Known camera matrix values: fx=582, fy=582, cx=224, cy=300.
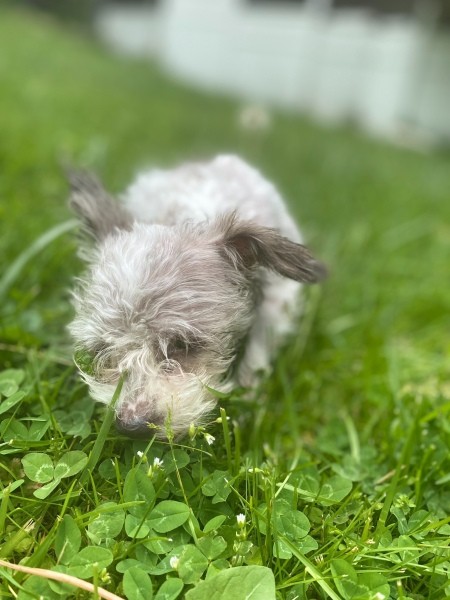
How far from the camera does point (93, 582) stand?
1.84 m

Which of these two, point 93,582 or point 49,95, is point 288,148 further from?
point 93,582

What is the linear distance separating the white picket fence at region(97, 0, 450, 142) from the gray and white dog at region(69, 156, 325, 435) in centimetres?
1556

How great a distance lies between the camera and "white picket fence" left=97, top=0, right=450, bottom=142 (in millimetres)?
17297

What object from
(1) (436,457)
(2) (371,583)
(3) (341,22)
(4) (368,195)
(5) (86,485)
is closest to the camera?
(2) (371,583)

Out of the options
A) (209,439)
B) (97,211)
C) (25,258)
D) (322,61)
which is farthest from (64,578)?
(322,61)

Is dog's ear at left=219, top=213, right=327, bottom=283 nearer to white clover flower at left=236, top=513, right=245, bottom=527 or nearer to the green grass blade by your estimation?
white clover flower at left=236, top=513, right=245, bottom=527

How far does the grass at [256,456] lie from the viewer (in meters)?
1.97

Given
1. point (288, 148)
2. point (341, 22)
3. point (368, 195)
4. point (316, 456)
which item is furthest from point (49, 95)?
point (341, 22)

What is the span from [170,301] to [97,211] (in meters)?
0.84

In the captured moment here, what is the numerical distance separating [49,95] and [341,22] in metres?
11.8

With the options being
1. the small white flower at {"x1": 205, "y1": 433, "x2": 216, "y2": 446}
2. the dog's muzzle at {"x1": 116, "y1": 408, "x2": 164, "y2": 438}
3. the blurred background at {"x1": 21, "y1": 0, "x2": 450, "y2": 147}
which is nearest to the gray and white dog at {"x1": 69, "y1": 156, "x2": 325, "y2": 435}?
the dog's muzzle at {"x1": 116, "y1": 408, "x2": 164, "y2": 438}

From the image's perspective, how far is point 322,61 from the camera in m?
19.0

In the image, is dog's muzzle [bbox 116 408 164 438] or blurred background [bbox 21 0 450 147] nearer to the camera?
dog's muzzle [bbox 116 408 164 438]

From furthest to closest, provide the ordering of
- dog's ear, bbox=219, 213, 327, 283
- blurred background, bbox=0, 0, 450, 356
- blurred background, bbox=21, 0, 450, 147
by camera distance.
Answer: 1. blurred background, bbox=21, 0, 450, 147
2. blurred background, bbox=0, 0, 450, 356
3. dog's ear, bbox=219, 213, 327, 283
